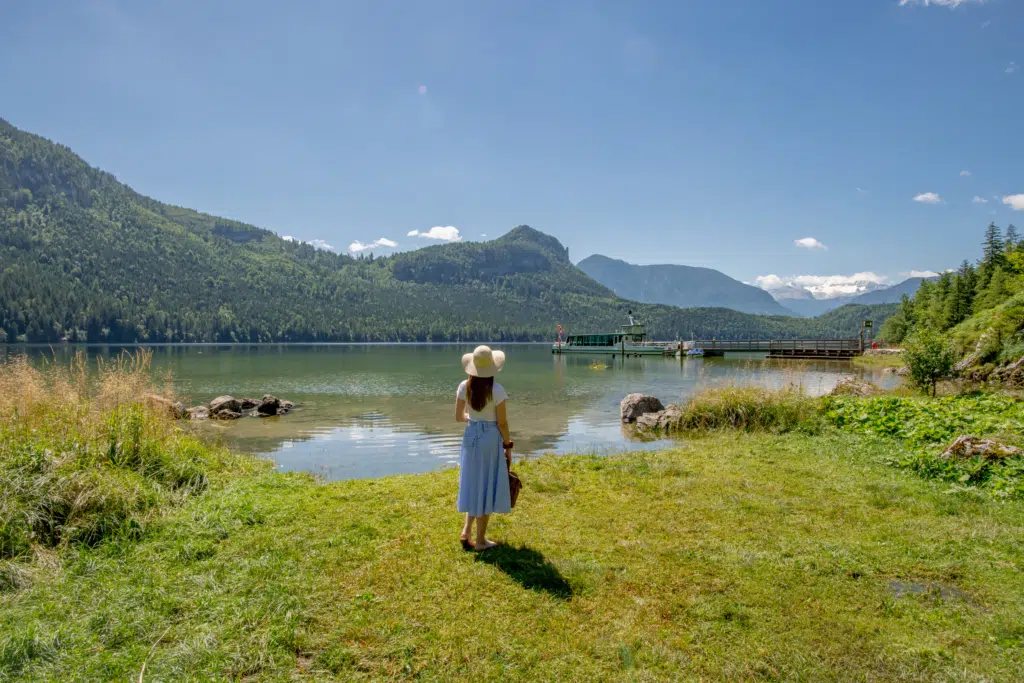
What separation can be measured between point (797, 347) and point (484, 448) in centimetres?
7798

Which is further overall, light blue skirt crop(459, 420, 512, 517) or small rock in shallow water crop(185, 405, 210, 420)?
small rock in shallow water crop(185, 405, 210, 420)

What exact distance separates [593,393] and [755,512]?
937 inches

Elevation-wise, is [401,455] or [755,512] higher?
[755,512]

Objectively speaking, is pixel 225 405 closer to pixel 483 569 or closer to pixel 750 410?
pixel 750 410

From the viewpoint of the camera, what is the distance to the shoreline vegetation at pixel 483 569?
3.79 m

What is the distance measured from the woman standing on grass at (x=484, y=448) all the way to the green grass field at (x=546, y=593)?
20.6 inches

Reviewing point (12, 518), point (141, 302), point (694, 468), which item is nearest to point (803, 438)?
point (694, 468)

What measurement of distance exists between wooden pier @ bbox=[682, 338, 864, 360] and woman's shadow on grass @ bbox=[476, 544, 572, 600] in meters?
69.2

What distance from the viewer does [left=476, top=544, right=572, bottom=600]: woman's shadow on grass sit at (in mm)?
4882

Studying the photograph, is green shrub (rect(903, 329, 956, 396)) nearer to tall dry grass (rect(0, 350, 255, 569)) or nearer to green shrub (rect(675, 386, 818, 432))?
green shrub (rect(675, 386, 818, 432))

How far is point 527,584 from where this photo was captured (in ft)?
16.2

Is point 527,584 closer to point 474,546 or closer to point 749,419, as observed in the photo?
point 474,546

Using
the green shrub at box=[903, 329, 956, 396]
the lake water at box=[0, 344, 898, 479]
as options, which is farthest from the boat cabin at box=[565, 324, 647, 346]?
the green shrub at box=[903, 329, 956, 396]

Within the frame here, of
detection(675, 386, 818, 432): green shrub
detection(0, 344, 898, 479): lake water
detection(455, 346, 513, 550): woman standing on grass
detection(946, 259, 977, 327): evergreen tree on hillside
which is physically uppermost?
detection(946, 259, 977, 327): evergreen tree on hillside
